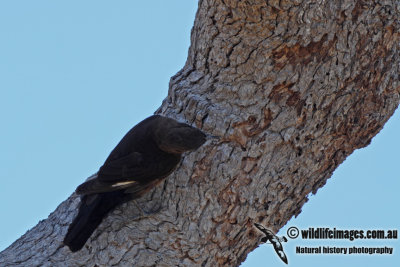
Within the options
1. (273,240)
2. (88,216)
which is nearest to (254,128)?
(273,240)

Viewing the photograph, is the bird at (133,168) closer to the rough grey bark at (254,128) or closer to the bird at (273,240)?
the rough grey bark at (254,128)

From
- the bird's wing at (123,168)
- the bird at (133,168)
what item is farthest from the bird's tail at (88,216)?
the bird's wing at (123,168)

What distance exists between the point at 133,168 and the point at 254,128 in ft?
2.82

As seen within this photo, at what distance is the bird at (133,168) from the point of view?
13.0 ft

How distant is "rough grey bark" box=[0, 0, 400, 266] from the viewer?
13.0 feet

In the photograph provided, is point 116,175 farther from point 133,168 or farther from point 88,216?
point 88,216

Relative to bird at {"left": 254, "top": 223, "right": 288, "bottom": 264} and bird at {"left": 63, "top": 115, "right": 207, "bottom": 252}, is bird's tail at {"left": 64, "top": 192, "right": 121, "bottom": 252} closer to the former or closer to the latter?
bird at {"left": 63, "top": 115, "right": 207, "bottom": 252}

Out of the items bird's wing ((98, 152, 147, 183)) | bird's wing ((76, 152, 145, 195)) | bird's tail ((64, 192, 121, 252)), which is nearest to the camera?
bird's tail ((64, 192, 121, 252))

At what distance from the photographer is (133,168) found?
168 inches

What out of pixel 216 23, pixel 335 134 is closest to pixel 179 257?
pixel 335 134

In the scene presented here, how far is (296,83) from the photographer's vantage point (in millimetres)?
4098

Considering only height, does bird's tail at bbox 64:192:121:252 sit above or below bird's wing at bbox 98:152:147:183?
below

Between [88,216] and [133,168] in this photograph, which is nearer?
[88,216]

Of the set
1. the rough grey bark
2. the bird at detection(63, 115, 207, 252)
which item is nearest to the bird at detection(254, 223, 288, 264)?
the rough grey bark
